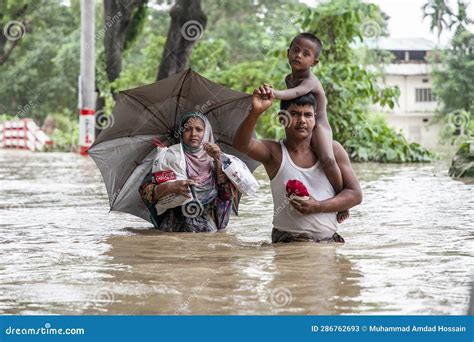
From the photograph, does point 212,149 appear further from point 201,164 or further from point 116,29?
point 116,29

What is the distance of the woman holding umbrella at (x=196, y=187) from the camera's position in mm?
7594

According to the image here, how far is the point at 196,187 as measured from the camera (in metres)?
7.62

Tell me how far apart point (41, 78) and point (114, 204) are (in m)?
44.5

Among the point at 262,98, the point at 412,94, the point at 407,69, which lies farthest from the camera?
the point at 412,94

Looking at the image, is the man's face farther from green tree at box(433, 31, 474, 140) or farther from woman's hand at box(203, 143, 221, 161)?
green tree at box(433, 31, 474, 140)

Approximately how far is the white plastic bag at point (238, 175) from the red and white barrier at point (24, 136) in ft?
79.8

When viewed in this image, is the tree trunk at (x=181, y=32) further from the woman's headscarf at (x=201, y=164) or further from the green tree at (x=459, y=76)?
the green tree at (x=459, y=76)

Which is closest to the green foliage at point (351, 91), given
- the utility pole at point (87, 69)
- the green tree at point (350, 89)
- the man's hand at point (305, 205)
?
the green tree at point (350, 89)

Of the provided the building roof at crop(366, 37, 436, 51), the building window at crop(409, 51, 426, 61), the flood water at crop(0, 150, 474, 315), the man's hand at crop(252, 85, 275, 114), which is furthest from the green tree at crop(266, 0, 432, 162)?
the building window at crop(409, 51, 426, 61)

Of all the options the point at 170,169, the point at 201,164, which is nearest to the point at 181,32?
the point at 201,164

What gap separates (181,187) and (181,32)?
1647 centimetres

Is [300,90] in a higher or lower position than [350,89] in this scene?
higher

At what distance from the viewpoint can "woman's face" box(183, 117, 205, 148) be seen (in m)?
7.60

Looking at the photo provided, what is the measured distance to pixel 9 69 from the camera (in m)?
51.1
